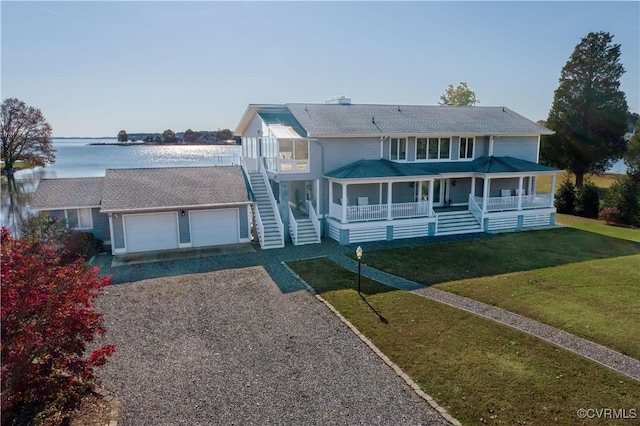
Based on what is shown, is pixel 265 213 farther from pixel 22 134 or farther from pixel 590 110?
pixel 22 134

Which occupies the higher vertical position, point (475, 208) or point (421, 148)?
point (421, 148)

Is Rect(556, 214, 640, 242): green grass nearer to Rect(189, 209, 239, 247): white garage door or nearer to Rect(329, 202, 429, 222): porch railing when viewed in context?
Rect(329, 202, 429, 222): porch railing

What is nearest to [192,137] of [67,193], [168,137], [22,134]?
[168,137]

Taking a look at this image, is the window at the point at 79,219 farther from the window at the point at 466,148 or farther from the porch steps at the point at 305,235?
the window at the point at 466,148

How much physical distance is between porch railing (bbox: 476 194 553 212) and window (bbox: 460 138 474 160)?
2.95m

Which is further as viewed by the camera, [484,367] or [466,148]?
[466,148]

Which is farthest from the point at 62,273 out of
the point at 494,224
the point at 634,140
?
the point at 634,140

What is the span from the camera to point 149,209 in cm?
1827

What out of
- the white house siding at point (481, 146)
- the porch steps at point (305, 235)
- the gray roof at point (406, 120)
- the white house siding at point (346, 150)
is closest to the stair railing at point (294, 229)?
the porch steps at point (305, 235)

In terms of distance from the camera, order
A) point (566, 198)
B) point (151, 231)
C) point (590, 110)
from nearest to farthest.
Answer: point (151, 231) → point (566, 198) → point (590, 110)

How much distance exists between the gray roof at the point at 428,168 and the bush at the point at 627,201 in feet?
22.4

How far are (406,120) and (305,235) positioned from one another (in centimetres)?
945

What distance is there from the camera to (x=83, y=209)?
1917cm

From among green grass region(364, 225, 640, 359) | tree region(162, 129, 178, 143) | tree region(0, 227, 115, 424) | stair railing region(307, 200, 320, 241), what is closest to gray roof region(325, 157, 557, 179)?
stair railing region(307, 200, 320, 241)
